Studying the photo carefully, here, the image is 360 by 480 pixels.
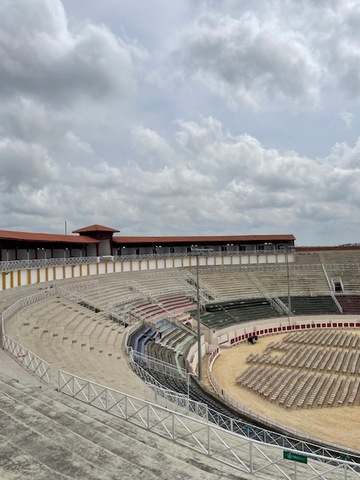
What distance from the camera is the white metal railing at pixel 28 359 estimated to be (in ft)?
54.1

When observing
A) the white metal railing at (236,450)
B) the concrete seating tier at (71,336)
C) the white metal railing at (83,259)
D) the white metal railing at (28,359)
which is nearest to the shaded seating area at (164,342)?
the concrete seating tier at (71,336)

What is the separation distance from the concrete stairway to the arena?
5 cm

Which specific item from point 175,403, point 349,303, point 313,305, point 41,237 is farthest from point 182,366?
point 349,303

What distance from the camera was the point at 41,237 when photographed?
4653 cm

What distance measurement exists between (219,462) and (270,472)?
1.38 metres

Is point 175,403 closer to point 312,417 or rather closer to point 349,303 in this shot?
point 312,417

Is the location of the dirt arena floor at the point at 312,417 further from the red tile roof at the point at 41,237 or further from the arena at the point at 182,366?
the red tile roof at the point at 41,237

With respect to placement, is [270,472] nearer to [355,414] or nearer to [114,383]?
[114,383]

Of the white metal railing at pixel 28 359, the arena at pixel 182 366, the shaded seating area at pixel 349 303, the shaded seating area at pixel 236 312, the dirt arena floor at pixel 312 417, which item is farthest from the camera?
the shaded seating area at pixel 349 303

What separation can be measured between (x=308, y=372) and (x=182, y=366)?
10.4 m

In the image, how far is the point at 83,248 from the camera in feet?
189

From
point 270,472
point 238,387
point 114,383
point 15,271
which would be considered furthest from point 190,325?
point 270,472

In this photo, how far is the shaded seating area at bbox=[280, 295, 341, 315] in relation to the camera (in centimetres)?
5056

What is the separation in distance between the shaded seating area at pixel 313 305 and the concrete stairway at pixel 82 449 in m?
42.2
